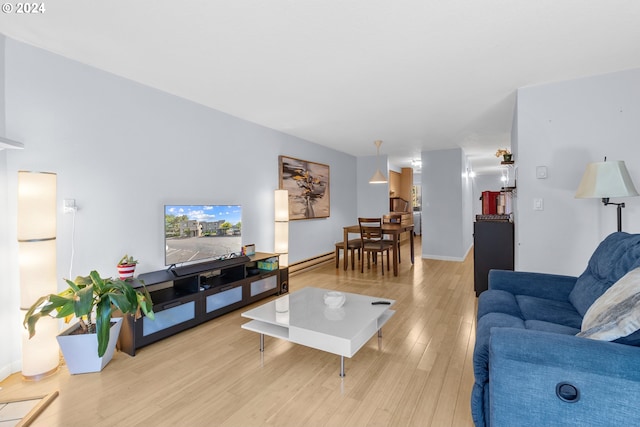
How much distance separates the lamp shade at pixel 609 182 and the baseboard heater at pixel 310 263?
3850 mm

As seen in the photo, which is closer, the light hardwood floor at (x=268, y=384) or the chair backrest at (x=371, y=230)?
the light hardwood floor at (x=268, y=384)

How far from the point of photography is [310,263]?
5488 mm

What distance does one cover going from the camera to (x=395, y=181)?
8.92 metres

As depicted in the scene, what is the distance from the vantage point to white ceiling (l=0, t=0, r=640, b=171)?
1801 millimetres

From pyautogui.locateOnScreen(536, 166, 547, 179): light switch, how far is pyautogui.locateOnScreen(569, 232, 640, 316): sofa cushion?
1.16 metres

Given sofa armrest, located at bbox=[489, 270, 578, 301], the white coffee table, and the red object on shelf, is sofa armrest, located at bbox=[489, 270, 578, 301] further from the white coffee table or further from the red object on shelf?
the red object on shelf

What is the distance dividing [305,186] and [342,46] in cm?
324

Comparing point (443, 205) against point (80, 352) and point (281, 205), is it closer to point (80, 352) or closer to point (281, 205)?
point (281, 205)

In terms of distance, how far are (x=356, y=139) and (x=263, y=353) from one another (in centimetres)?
393

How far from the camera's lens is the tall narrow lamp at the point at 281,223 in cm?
426

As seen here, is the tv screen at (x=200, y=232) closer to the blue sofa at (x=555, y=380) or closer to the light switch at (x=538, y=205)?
the blue sofa at (x=555, y=380)

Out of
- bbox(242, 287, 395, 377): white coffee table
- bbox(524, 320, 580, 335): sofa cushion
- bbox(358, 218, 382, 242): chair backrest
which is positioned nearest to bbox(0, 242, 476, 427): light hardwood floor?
bbox(242, 287, 395, 377): white coffee table
